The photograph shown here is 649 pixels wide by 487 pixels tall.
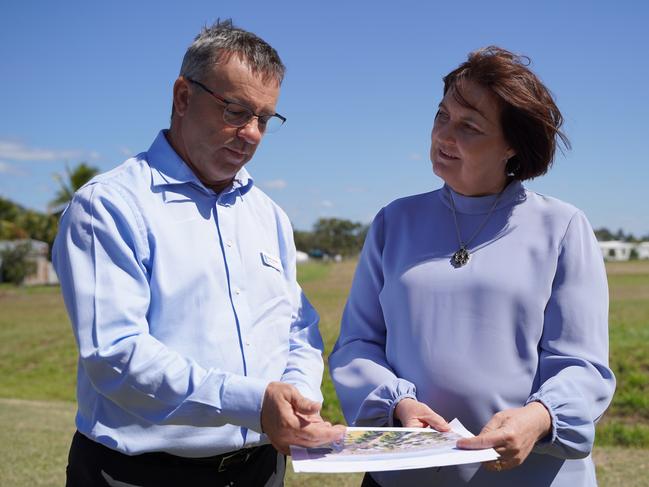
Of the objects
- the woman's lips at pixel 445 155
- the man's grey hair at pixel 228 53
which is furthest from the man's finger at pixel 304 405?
the man's grey hair at pixel 228 53

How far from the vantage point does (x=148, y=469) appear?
2568 millimetres

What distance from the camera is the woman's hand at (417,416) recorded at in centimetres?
248

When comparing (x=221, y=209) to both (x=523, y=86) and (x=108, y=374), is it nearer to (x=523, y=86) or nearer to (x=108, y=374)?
(x=108, y=374)

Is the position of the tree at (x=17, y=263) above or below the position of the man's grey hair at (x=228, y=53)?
below

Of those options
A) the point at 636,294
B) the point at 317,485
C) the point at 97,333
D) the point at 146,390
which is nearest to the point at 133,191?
the point at 97,333

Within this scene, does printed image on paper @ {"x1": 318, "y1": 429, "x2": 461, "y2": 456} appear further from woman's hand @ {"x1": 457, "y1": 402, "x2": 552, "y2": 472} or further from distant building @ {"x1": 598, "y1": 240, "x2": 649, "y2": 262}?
distant building @ {"x1": 598, "y1": 240, "x2": 649, "y2": 262}

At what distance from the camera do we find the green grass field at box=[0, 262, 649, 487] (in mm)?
6105

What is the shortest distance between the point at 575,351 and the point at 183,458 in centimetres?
142

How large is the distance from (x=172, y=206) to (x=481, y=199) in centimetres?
117

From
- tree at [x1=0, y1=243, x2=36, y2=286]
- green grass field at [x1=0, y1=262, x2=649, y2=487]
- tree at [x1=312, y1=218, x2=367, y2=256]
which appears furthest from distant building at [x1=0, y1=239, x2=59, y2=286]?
tree at [x1=312, y1=218, x2=367, y2=256]

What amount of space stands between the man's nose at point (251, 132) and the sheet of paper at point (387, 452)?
110 cm

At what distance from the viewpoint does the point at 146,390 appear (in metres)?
2.30

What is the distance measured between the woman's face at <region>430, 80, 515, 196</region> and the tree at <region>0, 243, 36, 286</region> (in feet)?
192

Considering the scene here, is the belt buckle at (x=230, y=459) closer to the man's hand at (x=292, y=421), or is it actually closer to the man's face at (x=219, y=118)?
the man's hand at (x=292, y=421)
